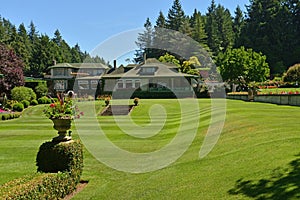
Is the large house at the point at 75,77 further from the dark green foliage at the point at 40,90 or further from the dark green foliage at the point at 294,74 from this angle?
the dark green foliage at the point at 294,74

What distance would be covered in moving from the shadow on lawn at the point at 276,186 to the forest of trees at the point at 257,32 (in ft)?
218

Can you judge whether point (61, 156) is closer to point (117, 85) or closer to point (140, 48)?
point (117, 85)

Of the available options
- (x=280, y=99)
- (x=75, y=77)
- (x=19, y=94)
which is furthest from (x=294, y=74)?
(x=75, y=77)

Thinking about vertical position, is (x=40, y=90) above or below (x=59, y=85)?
below

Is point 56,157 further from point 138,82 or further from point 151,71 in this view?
point 151,71

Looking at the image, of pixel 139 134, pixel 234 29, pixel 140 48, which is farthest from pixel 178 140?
pixel 234 29

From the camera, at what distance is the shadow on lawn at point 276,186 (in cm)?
644

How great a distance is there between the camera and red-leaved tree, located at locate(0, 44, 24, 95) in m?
45.5

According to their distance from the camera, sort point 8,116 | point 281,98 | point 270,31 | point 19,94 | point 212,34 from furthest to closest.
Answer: point 212,34 < point 270,31 < point 19,94 < point 8,116 < point 281,98

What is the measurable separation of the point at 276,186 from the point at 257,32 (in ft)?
259

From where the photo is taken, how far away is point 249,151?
9.86 metres

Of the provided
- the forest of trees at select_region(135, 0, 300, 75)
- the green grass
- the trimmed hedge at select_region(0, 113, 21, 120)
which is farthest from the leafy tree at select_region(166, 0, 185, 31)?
the green grass

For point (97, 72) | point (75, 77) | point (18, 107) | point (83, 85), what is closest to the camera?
point (18, 107)

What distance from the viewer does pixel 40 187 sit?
712 centimetres
